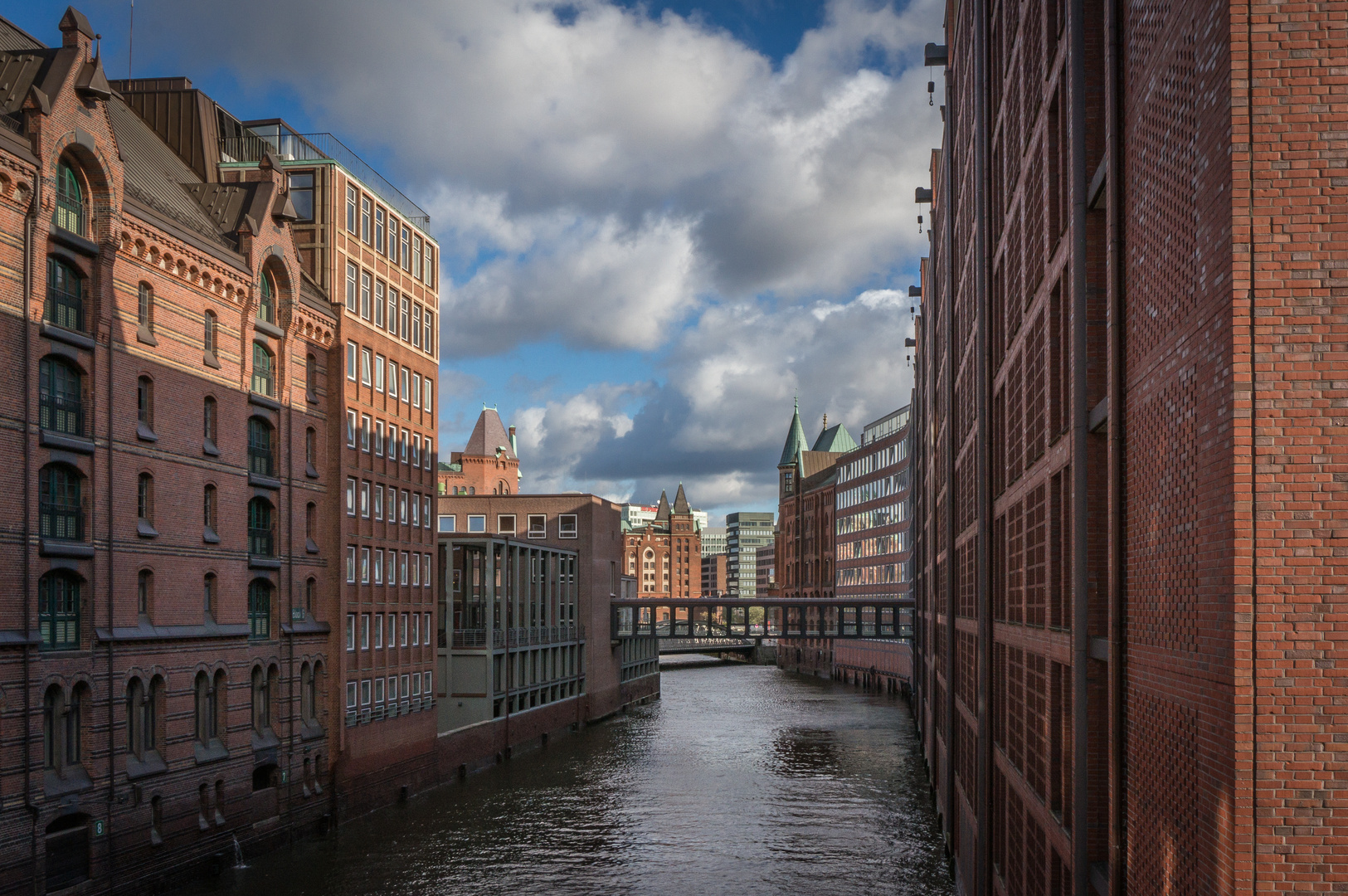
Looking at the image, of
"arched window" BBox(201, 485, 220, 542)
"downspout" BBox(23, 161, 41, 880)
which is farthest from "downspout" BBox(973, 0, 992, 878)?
"arched window" BBox(201, 485, 220, 542)

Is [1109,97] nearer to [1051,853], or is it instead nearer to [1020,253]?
[1020,253]

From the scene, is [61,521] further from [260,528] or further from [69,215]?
[260,528]

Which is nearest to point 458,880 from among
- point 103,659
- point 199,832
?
point 199,832

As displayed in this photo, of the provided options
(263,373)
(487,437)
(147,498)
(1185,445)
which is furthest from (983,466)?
(487,437)

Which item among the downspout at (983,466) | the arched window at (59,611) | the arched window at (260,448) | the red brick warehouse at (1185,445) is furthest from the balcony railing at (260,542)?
the red brick warehouse at (1185,445)

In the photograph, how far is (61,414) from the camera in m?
31.4

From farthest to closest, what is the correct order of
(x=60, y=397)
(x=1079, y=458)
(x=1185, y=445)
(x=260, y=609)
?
(x=260, y=609) → (x=60, y=397) → (x=1079, y=458) → (x=1185, y=445)

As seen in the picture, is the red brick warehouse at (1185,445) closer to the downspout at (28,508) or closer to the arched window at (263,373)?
the downspout at (28,508)

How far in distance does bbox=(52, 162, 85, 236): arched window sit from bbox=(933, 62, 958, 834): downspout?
25.6 meters

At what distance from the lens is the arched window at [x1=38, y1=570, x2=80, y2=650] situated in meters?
30.3

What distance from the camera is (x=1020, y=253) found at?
21.9 m

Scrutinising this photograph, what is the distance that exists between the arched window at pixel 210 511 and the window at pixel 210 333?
4.40m

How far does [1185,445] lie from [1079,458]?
15.3 ft

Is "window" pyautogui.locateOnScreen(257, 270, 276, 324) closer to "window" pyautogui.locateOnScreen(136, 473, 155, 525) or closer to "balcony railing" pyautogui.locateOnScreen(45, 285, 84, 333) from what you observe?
"window" pyautogui.locateOnScreen(136, 473, 155, 525)
